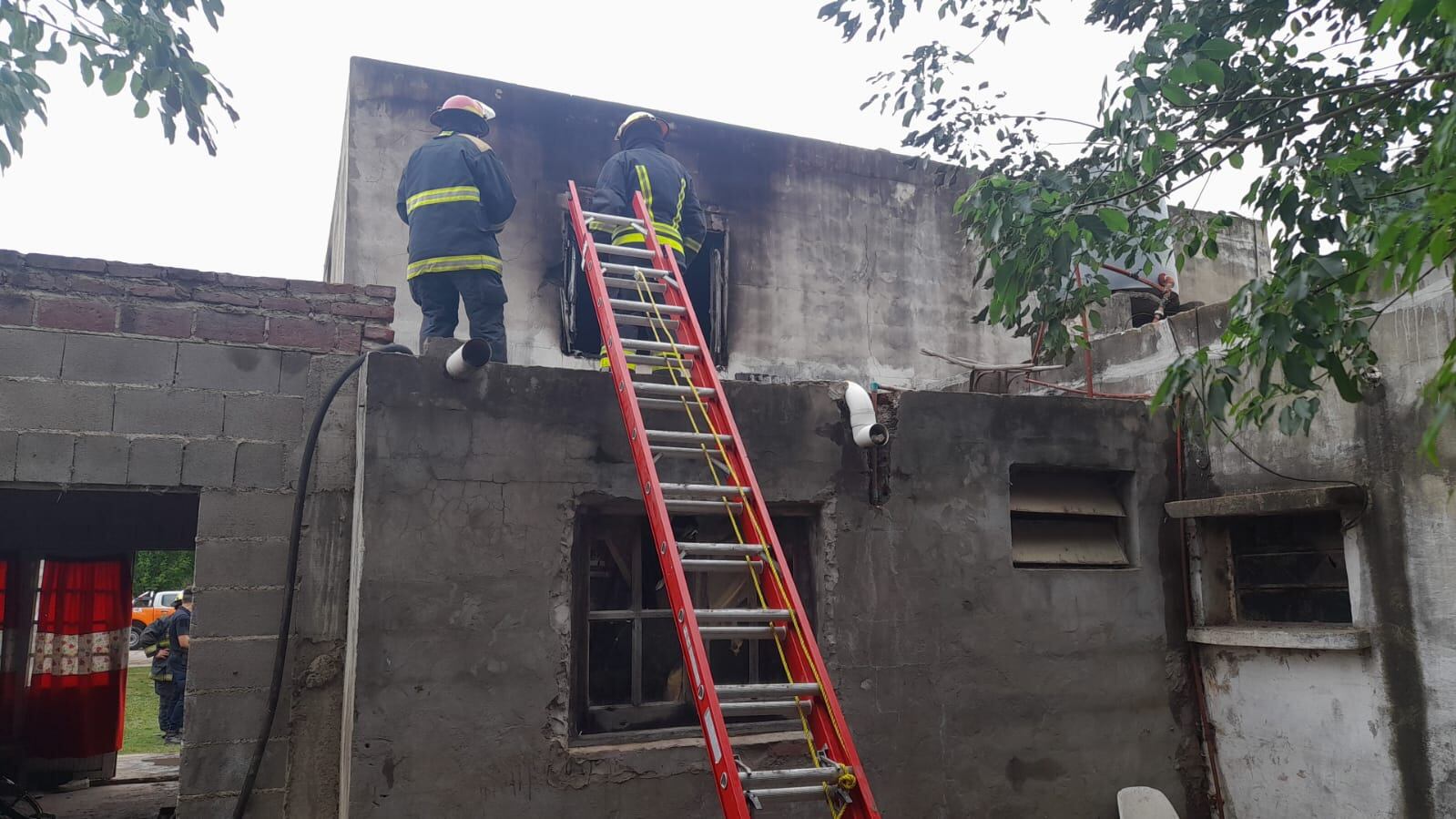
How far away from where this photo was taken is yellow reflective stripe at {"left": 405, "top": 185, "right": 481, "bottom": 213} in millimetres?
5293

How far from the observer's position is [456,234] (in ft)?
17.4

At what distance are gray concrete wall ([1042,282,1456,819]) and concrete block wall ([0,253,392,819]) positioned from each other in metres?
4.92

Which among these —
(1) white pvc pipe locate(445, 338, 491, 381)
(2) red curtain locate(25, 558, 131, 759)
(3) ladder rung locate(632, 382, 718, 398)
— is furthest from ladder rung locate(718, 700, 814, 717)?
(2) red curtain locate(25, 558, 131, 759)

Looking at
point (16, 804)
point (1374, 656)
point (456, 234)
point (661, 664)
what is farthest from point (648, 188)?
point (16, 804)

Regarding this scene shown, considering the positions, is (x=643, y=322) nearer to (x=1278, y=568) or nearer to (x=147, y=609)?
(x=1278, y=568)

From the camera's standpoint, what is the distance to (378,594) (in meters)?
4.47

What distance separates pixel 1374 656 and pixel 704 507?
12.3 ft

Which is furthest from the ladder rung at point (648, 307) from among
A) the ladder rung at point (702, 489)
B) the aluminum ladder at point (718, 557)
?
the ladder rung at point (702, 489)

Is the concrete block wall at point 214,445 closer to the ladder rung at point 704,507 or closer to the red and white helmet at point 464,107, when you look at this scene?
the red and white helmet at point 464,107

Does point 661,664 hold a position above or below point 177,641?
above

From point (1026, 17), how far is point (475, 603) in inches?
167

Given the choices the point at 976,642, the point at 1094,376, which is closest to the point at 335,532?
the point at 976,642

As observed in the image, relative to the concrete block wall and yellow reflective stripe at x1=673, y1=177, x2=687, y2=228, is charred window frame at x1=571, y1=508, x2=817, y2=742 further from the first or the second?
yellow reflective stripe at x1=673, y1=177, x2=687, y2=228

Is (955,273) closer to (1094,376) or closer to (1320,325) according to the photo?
(1094,376)
